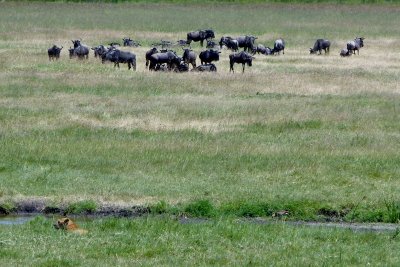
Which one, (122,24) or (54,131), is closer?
(54,131)

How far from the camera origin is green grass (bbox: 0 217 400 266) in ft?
46.7

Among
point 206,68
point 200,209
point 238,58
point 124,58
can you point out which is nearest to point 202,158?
point 200,209

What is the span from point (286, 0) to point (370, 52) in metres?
51.8

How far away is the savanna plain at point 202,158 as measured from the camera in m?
15.1

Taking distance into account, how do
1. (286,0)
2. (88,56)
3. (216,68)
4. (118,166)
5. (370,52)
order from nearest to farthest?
(118,166) < (216,68) < (88,56) < (370,52) < (286,0)

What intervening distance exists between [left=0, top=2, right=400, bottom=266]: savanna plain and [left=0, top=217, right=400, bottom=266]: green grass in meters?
0.03

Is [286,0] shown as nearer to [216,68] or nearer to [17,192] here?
[216,68]

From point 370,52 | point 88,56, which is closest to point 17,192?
point 88,56

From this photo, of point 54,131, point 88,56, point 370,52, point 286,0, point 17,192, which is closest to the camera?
point 17,192

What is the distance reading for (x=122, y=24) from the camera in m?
69.9

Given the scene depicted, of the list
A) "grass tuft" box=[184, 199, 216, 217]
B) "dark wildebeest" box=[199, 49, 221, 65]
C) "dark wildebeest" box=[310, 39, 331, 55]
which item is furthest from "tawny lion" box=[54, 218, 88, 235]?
"dark wildebeest" box=[310, 39, 331, 55]

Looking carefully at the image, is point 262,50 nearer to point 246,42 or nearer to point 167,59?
point 246,42

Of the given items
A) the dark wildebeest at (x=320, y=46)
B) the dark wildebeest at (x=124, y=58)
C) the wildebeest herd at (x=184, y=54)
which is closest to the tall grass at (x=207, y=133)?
the dark wildebeest at (x=124, y=58)

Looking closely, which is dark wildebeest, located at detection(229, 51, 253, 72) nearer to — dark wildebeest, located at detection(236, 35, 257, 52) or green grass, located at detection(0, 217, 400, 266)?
dark wildebeest, located at detection(236, 35, 257, 52)
